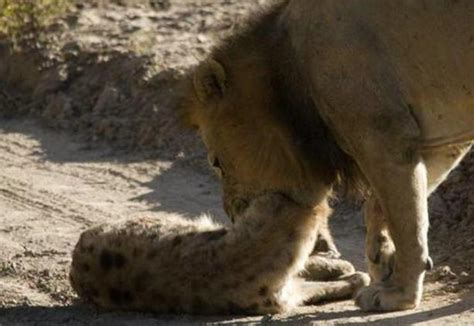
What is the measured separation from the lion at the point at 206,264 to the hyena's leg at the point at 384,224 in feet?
0.91

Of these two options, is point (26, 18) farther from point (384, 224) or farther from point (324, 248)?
point (384, 224)

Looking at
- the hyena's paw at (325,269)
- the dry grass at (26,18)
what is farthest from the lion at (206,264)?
the dry grass at (26,18)

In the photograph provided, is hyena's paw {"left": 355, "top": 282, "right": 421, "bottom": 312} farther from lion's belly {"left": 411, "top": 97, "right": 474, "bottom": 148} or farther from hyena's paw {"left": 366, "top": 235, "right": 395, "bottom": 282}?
lion's belly {"left": 411, "top": 97, "right": 474, "bottom": 148}

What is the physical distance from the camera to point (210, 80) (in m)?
7.98

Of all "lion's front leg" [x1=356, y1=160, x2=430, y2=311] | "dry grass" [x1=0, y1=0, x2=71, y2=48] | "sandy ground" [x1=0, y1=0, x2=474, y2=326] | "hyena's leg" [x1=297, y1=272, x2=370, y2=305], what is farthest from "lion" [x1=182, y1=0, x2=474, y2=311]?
"dry grass" [x1=0, y1=0, x2=71, y2=48]

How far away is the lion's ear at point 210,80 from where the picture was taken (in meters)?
7.95

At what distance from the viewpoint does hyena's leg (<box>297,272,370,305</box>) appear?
24.7 feet

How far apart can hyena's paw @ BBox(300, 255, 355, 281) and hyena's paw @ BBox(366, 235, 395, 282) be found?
6.6 inches

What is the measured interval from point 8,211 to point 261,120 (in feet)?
7.74

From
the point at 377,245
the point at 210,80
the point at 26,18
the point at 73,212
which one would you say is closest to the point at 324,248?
the point at 377,245

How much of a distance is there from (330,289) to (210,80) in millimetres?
1295

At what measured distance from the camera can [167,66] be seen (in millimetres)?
11508

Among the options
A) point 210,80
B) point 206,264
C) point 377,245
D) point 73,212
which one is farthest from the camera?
point 73,212

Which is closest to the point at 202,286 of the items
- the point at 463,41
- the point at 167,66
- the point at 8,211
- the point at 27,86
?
the point at 463,41
